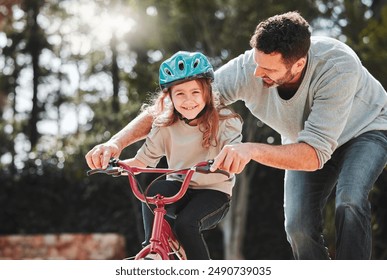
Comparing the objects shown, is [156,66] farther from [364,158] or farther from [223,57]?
[364,158]

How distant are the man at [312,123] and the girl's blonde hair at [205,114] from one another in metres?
0.11

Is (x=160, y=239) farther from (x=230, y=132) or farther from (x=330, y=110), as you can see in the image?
(x=330, y=110)

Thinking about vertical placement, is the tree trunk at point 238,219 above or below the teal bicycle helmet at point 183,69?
below

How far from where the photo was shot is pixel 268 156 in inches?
125

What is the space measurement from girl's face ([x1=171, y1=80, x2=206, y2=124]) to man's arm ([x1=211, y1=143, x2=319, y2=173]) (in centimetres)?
46

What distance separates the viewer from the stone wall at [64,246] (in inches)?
447

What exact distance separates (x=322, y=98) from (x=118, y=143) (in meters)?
1.02


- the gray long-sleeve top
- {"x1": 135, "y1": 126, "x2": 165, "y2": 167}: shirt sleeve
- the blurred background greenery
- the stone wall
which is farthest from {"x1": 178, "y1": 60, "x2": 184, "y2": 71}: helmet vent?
the stone wall

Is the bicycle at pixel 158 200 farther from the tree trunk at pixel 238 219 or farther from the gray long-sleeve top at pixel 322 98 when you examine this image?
the tree trunk at pixel 238 219

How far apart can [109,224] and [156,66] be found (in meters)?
2.69

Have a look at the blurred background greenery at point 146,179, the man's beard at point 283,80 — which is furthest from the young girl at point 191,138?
the blurred background greenery at point 146,179

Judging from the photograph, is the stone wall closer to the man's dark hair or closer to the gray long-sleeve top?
the gray long-sleeve top

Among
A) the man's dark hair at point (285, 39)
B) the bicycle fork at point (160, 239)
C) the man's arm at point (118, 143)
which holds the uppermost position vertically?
the man's dark hair at point (285, 39)
